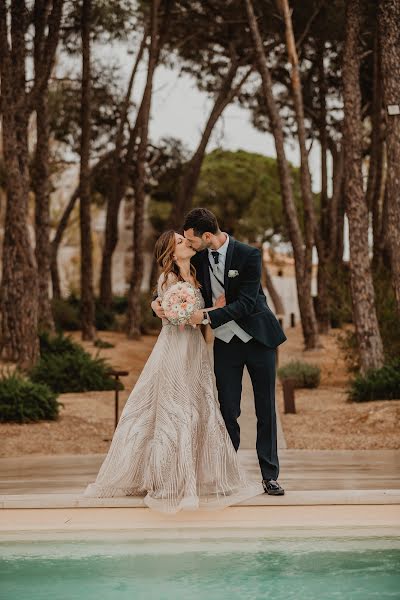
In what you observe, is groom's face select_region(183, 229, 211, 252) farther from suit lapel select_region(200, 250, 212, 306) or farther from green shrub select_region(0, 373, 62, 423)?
green shrub select_region(0, 373, 62, 423)

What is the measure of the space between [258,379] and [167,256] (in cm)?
104

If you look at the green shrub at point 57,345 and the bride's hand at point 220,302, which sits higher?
the bride's hand at point 220,302

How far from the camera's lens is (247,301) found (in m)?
7.07

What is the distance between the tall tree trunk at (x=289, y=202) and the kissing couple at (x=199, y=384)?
17559mm

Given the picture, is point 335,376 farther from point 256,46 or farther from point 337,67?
point 337,67

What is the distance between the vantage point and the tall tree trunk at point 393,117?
1436 cm

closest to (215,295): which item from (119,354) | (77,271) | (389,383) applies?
(389,383)

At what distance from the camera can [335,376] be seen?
21.9 meters

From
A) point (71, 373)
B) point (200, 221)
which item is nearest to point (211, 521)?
point (200, 221)

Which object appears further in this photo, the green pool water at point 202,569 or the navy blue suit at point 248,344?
the navy blue suit at point 248,344

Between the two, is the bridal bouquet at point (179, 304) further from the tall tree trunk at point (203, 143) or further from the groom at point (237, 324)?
the tall tree trunk at point (203, 143)

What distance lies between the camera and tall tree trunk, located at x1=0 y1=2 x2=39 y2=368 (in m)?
18.8

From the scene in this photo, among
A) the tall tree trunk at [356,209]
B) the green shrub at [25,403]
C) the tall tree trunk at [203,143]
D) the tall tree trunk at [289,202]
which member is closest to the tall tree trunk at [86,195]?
the tall tree trunk at [203,143]

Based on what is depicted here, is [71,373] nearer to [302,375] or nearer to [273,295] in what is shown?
[302,375]
